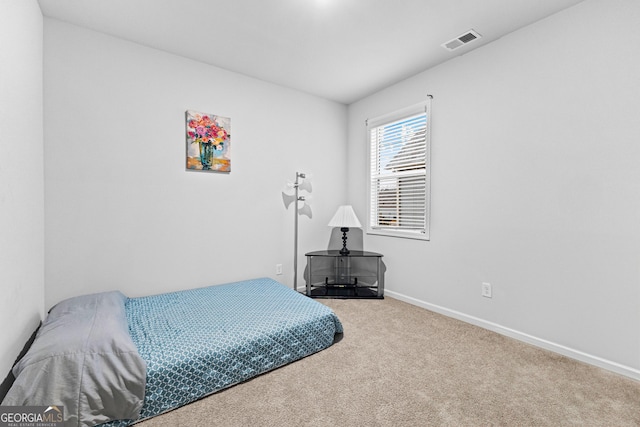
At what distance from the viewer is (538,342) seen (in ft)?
7.40

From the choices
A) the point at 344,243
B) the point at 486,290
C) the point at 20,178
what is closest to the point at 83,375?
the point at 20,178

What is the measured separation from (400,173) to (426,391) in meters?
2.36

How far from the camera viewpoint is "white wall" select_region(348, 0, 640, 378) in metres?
1.89

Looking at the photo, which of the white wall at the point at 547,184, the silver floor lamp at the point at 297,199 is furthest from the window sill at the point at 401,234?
the silver floor lamp at the point at 297,199

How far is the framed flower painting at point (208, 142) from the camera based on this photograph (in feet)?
9.20

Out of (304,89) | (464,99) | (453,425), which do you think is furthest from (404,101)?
(453,425)

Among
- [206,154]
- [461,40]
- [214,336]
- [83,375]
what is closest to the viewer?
[83,375]

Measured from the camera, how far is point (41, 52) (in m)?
2.11

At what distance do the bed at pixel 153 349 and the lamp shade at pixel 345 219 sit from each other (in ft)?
4.31

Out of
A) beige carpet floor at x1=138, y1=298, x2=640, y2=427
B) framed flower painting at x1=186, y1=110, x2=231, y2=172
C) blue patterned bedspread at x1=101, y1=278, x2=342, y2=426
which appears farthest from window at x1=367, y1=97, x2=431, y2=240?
framed flower painting at x1=186, y1=110, x2=231, y2=172

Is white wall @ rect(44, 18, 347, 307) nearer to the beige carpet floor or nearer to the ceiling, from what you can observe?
the ceiling

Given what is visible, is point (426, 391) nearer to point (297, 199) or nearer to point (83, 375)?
point (83, 375)

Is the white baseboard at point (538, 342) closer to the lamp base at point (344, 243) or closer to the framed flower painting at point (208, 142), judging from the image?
the lamp base at point (344, 243)

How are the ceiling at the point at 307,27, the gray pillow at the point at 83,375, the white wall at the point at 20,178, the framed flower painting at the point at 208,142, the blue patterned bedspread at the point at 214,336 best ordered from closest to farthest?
the gray pillow at the point at 83,375 < the white wall at the point at 20,178 < the blue patterned bedspread at the point at 214,336 < the ceiling at the point at 307,27 < the framed flower painting at the point at 208,142
